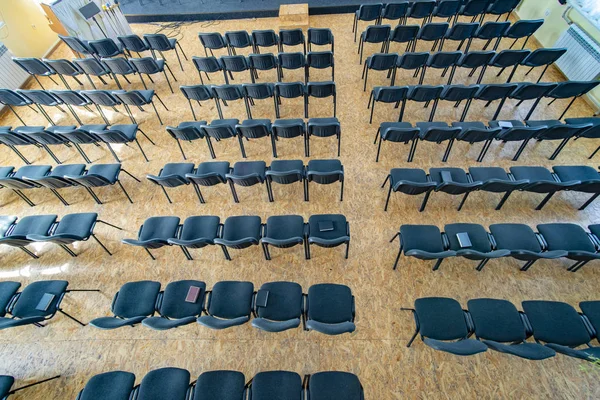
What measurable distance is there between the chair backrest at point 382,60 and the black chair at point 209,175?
10.7 feet

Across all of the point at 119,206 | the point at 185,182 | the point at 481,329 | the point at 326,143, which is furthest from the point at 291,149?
the point at 481,329

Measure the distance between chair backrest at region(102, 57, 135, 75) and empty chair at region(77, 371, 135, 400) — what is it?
18.0 feet

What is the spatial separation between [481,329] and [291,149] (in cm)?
372

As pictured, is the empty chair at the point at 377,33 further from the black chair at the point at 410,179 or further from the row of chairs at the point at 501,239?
the row of chairs at the point at 501,239

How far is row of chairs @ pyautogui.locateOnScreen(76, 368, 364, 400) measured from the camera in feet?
8.68

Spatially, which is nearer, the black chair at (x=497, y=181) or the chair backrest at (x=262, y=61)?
the black chair at (x=497, y=181)

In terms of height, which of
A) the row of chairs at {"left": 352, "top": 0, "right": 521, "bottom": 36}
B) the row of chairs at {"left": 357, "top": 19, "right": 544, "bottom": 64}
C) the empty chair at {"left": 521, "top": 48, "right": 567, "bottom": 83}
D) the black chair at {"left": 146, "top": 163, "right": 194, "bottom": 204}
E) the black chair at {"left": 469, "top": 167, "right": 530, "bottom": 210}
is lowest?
the black chair at {"left": 469, "top": 167, "right": 530, "bottom": 210}

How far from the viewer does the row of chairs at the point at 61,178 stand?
4.18 metres

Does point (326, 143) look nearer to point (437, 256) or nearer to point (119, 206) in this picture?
point (437, 256)

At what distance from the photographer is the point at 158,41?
6.25 meters

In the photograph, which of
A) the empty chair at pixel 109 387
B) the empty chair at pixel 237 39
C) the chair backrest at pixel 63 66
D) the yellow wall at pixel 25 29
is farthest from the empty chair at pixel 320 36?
the yellow wall at pixel 25 29

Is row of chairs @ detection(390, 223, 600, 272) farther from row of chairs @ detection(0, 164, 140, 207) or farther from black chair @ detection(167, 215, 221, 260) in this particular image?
row of chairs @ detection(0, 164, 140, 207)

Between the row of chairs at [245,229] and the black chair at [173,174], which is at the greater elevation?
the black chair at [173,174]

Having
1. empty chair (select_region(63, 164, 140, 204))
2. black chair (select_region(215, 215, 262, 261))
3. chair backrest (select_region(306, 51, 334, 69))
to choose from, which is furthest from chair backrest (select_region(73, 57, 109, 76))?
black chair (select_region(215, 215, 262, 261))
